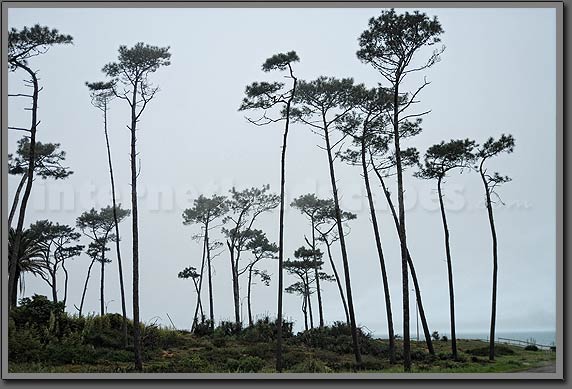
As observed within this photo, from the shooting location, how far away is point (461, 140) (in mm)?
15570

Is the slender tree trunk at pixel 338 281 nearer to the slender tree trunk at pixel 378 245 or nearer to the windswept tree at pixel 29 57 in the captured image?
the slender tree trunk at pixel 378 245

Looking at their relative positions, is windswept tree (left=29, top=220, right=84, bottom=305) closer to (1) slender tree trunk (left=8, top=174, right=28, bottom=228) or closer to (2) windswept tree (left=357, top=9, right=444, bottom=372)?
(1) slender tree trunk (left=8, top=174, right=28, bottom=228)

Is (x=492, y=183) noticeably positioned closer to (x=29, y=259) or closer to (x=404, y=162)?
(x=404, y=162)

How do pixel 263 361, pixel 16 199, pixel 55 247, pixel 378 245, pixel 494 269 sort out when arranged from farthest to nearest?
1. pixel 55 247
2. pixel 494 269
3. pixel 378 245
4. pixel 263 361
5. pixel 16 199

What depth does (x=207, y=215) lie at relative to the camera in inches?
741

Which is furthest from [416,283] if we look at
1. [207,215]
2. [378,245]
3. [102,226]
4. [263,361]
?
[102,226]

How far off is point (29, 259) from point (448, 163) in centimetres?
1100

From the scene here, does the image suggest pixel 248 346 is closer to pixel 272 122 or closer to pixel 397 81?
pixel 272 122

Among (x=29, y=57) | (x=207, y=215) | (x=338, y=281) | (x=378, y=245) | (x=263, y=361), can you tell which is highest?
(x=29, y=57)

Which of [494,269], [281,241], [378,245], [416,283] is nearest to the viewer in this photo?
[281,241]

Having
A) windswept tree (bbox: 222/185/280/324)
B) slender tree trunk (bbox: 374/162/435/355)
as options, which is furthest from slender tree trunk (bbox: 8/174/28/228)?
slender tree trunk (bbox: 374/162/435/355)

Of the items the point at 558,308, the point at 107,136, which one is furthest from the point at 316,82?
the point at 558,308

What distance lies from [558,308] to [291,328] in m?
7.92

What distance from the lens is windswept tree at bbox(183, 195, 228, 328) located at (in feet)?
55.0
